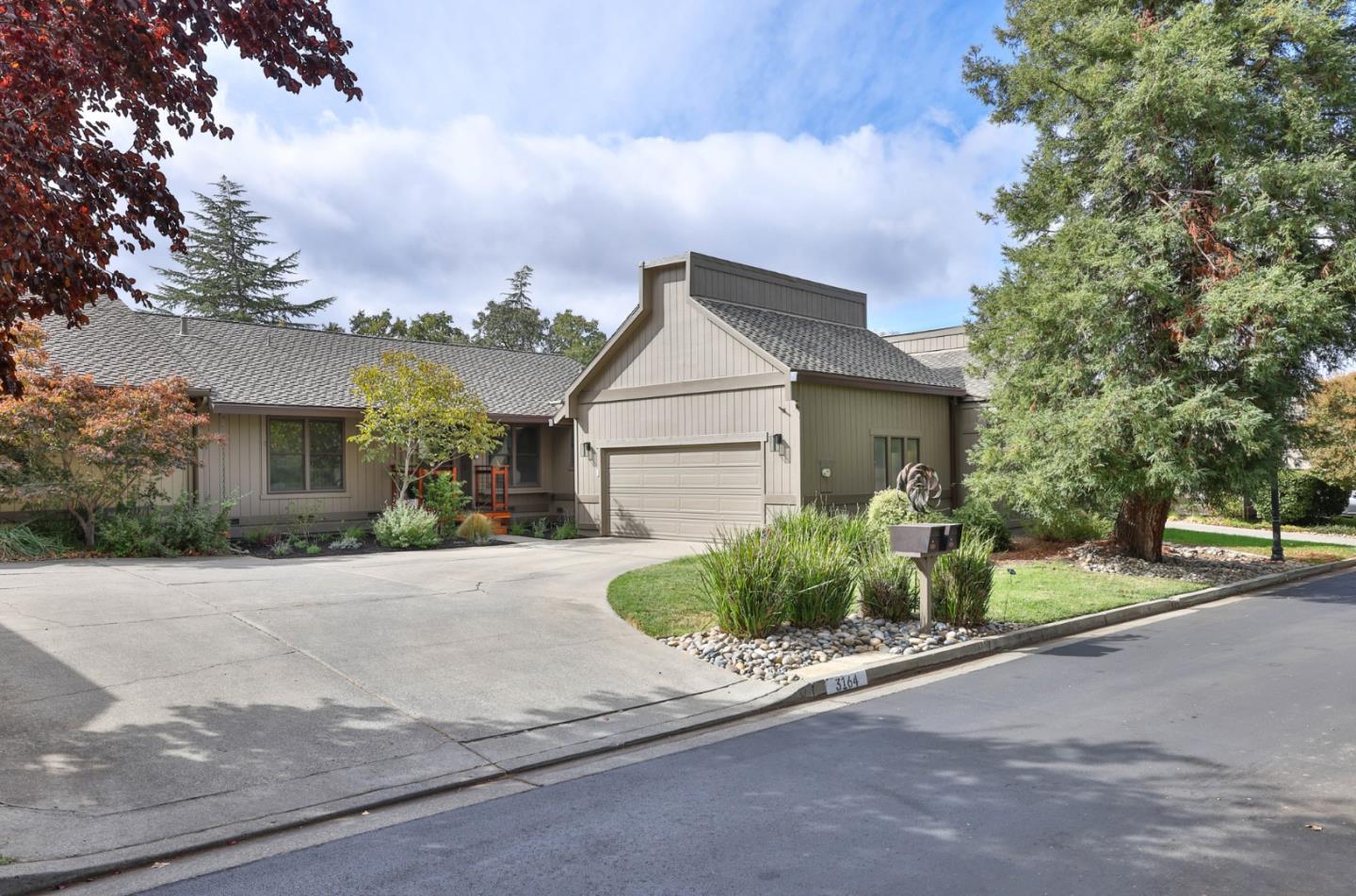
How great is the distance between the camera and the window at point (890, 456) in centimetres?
1855

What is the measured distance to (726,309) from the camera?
18188 millimetres

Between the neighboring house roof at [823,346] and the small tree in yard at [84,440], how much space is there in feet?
32.3

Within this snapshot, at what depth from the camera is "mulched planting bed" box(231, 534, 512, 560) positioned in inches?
598

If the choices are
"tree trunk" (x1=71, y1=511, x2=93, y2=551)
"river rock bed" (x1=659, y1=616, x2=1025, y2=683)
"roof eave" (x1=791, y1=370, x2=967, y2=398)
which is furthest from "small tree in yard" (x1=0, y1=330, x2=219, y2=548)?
"roof eave" (x1=791, y1=370, x2=967, y2=398)

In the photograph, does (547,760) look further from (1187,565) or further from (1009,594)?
(1187,565)

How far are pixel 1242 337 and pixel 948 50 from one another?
7323 mm

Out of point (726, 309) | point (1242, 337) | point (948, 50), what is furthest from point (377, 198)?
point (1242, 337)

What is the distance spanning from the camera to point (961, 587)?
9.36m

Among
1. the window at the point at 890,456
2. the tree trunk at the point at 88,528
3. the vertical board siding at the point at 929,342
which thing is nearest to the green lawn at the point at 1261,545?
the window at the point at 890,456

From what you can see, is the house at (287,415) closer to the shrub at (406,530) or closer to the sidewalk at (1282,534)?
the shrub at (406,530)

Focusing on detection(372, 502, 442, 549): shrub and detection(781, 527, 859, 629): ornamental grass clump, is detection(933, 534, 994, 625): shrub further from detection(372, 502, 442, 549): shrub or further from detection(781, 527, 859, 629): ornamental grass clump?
detection(372, 502, 442, 549): shrub

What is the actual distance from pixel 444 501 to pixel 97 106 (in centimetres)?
1273

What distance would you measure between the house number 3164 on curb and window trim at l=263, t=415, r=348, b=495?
14.3 metres

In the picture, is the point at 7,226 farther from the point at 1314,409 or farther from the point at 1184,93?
the point at 1314,409
